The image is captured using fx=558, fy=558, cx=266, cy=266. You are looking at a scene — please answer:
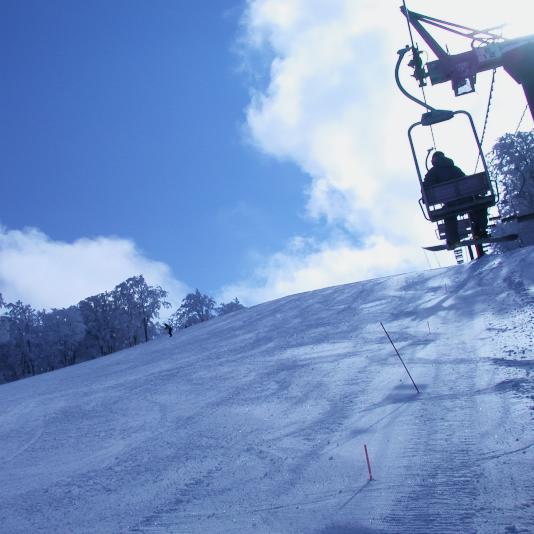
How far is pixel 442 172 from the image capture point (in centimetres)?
850

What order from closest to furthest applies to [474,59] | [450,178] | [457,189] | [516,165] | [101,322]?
[474,59] → [457,189] → [450,178] → [516,165] → [101,322]

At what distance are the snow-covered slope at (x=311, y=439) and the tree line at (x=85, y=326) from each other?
45.5 m

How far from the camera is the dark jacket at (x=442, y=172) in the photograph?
8.45 meters

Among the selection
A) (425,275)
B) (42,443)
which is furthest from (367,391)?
(425,275)

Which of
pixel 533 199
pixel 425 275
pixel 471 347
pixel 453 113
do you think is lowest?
pixel 471 347

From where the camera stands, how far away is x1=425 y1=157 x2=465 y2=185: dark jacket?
8445mm

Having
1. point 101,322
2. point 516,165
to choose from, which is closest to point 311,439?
point 516,165

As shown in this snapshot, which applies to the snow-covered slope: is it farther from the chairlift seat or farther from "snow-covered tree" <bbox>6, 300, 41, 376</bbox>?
"snow-covered tree" <bbox>6, 300, 41, 376</bbox>

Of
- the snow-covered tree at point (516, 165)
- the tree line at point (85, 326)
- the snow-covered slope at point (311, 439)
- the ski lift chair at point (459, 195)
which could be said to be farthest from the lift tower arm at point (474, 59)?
the tree line at point (85, 326)

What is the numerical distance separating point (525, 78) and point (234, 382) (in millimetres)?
9820

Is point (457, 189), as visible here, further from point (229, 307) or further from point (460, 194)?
point (229, 307)

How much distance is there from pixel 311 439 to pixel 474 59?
5221mm

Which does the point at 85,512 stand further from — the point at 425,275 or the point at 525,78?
the point at 425,275

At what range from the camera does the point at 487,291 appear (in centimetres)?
1623
